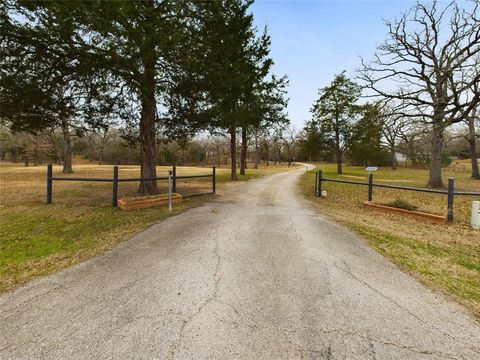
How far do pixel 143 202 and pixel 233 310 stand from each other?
6585mm

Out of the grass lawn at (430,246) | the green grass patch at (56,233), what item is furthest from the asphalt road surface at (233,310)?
the green grass patch at (56,233)

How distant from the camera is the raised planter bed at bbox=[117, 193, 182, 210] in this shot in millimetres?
8094

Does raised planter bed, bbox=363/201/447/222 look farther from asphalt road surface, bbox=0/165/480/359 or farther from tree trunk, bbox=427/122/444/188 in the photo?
tree trunk, bbox=427/122/444/188

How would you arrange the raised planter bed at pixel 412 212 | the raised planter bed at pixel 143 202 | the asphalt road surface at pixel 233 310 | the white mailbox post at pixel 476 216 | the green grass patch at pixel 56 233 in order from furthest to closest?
the raised planter bed at pixel 143 202, the raised planter bed at pixel 412 212, the white mailbox post at pixel 476 216, the green grass patch at pixel 56 233, the asphalt road surface at pixel 233 310

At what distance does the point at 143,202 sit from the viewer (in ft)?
27.8

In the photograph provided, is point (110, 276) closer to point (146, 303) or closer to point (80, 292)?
point (80, 292)

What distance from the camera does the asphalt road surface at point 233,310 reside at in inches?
87.3

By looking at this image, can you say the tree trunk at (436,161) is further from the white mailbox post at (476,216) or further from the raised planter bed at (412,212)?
the white mailbox post at (476,216)

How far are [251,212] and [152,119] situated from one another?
18.2 ft

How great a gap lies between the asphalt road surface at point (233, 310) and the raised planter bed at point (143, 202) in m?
3.63

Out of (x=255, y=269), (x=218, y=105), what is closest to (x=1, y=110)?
(x=218, y=105)

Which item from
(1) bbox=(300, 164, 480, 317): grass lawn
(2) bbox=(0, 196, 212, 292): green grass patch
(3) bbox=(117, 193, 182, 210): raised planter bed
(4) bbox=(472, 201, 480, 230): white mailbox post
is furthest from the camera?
(3) bbox=(117, 193, 182, 210): raised planter bed

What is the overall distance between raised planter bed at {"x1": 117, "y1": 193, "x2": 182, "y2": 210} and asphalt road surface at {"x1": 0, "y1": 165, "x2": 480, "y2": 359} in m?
3.63

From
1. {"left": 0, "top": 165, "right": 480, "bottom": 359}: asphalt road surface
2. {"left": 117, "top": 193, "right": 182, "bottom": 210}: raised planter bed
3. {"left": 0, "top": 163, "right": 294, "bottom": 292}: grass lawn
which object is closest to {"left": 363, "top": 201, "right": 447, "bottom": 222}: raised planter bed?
{"left": 0, "top": 165, "right": 480, "bottom": 359}: asphalt road surface
